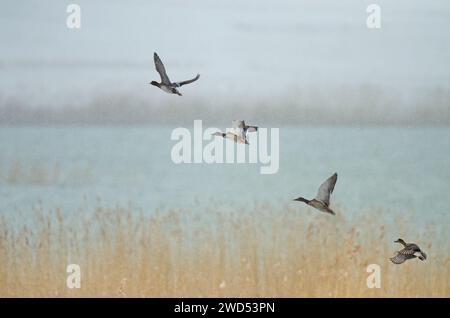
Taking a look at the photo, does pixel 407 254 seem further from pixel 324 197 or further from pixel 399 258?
pixel 324 197

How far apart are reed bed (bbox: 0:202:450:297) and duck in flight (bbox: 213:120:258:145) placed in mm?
355

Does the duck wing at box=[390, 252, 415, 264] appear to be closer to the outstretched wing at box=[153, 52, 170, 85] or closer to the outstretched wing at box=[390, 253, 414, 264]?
the outstretched wing at box=[390, 253, 414, 264]

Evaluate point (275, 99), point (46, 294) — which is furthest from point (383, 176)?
point (46, 294)

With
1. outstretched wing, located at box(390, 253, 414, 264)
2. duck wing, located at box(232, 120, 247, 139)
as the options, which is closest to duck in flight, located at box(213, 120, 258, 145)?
duck wing, located at box(232, 120, 247, 139)

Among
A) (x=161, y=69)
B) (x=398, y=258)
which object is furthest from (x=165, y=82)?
(x=398, y=258)

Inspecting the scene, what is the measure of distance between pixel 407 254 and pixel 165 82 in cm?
149

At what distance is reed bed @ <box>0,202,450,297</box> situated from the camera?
485cm

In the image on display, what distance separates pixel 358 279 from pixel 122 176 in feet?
4.25

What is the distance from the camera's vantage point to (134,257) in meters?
4.87

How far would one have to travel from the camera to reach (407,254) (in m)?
4.89

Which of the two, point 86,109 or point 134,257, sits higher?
point 86,109
